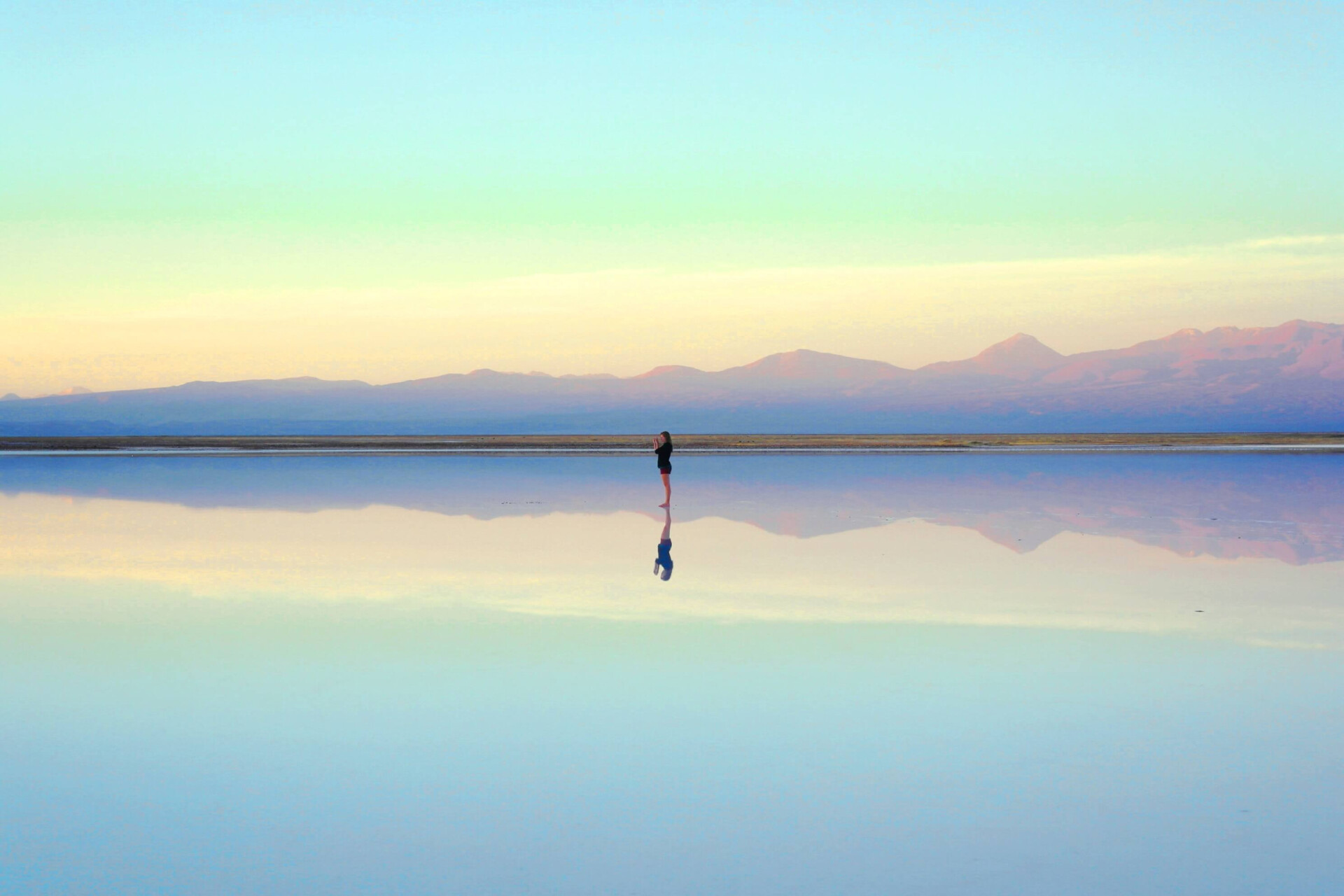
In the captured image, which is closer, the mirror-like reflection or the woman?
the mirror-like reflection

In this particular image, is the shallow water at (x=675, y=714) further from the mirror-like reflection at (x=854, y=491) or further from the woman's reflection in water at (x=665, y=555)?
the mirror-like reflection at (x=854, y=491)

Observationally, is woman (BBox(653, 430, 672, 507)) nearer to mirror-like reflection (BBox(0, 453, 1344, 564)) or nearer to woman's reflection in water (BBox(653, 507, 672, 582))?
mirror-like reflection (BBox(0, 453, 1344, 564))

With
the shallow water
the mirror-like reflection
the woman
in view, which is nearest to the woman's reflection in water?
the shallow water

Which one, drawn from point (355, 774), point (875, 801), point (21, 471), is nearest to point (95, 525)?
point (355, 774)

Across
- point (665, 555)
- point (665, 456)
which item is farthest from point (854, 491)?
point (665, 555)

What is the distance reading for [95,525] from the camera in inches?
682

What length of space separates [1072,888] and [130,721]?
5089 millimetres

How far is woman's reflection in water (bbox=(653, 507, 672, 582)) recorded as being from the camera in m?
11.8

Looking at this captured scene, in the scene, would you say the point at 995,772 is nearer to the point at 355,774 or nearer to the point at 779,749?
the point at 779,749

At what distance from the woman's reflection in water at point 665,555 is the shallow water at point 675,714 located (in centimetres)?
18

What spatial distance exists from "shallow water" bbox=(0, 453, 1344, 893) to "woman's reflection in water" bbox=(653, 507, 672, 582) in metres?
0.18

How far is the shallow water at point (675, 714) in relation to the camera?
4352mm

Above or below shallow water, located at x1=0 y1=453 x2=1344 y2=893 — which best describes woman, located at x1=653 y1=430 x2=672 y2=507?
above

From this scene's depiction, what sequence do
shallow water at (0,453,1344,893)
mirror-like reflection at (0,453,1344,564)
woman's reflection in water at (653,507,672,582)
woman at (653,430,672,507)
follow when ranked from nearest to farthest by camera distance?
shallow water at (0,453,1344,893) < woman's reflection in water at (653,507,672,582) < mirror-like reflection at (0,453,1344,564) < woman at (653,430,672,507)
